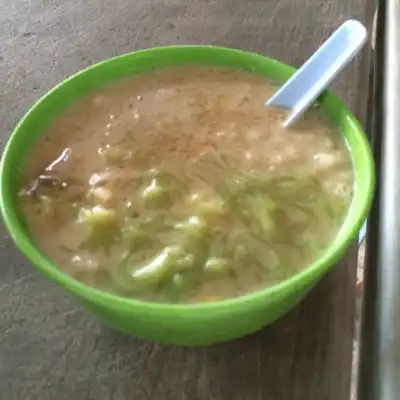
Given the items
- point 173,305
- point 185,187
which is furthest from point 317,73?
point 173,305

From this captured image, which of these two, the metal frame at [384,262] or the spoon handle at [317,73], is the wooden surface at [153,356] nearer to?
the metal frame at [384,262]

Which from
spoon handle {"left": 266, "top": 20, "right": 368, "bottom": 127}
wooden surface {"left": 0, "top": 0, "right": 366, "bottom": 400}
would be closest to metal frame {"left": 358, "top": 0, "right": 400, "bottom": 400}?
wooden surface {"left": 0, "top": 0, "right": 366, "bottom": 400}

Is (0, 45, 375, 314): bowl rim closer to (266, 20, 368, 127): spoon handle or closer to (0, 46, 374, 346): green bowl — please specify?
(0, 46, 374, 346): green bowl

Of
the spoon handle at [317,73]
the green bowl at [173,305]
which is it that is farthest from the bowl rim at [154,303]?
the spoon handle at [317,73]

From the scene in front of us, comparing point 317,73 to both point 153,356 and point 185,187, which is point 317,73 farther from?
point 153,356

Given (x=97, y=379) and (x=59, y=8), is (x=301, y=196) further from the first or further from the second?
(x=59, y=8)

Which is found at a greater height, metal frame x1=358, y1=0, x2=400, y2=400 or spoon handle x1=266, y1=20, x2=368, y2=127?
spoon handle x1=266, y1=20, x2=368, y2=127
